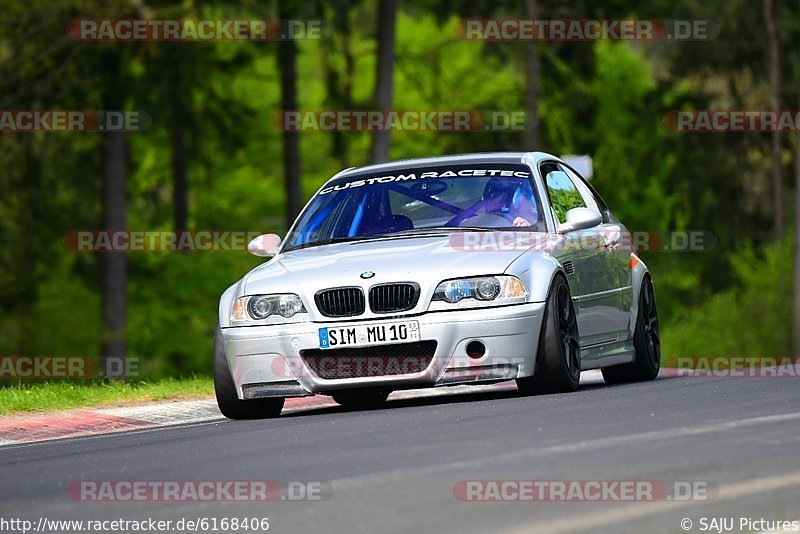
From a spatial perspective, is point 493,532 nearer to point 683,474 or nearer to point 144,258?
point 683,474

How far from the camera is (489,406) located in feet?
34.1

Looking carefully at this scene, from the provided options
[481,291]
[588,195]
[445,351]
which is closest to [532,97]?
[588,195]

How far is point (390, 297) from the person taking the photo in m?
10.8

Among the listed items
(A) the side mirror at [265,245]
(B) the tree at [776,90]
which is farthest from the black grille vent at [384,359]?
(B) the tree at [776,90]

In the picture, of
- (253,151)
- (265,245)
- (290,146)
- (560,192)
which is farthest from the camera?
(253,151)

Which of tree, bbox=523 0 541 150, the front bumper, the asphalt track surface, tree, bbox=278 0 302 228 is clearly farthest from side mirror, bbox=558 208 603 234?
tree, bbox=523 0 541 150

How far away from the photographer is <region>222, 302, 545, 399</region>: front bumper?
10.8 meters

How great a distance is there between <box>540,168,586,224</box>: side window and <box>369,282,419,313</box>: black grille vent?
177cm

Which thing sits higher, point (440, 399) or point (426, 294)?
point (426, 294)

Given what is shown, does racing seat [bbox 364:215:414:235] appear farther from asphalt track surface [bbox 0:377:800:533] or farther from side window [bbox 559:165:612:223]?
side window [bbox 559:165:612:223]

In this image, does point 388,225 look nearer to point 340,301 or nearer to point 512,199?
point 512,199

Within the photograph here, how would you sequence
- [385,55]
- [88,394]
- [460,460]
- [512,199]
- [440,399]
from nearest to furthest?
[460,460] → [512,199] → [440,399] → [88,394] → [385,55]

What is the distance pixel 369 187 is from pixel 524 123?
25480 mm

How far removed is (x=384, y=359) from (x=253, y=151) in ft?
121
